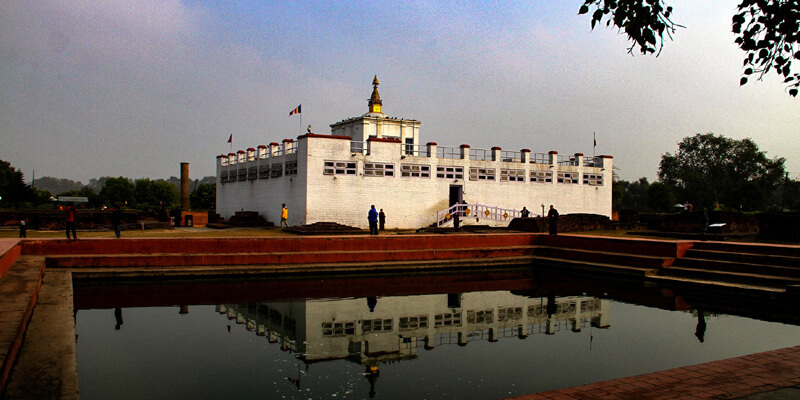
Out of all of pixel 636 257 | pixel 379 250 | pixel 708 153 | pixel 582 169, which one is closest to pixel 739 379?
pixel 636 257

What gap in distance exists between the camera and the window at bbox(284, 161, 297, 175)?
98.4ft

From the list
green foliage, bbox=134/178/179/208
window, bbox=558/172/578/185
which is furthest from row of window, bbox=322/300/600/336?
green foliage, bbox=134/178/179/208

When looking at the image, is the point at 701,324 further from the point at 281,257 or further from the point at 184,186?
the point at 184,186

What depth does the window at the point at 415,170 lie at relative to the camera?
3144 centimetres

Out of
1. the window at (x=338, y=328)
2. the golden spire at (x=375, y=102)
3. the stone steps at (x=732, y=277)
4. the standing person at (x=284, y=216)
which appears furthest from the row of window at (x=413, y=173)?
the window at (x=338, y=328)

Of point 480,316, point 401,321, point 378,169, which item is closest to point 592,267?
point 480,316

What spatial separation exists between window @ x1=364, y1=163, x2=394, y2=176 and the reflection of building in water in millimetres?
16101

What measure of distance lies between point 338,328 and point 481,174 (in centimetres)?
2353

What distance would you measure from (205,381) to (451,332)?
4915 mm

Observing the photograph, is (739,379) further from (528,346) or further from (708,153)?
(708,153)

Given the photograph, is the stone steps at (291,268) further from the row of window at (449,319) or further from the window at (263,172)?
the window at (263,172)

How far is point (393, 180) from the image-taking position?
3102 cm

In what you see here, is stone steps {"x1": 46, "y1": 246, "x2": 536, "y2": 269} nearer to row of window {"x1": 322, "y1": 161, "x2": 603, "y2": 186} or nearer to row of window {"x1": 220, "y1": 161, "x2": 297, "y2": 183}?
row of window {"x1": 322, "y1": 161, "x2": 603, "y2": 186}

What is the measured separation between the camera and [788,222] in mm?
20797
